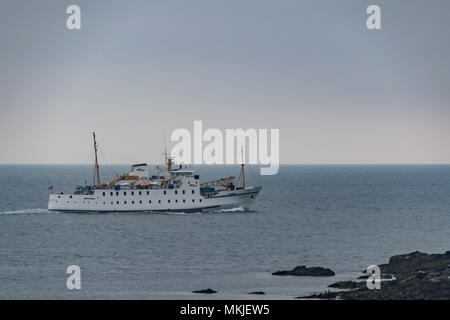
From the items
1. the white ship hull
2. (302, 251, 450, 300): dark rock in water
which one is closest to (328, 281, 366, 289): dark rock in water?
(302, 251, 450, 300): dark rock in water

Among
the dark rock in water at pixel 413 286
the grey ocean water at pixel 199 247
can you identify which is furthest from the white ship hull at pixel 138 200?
the dark rock in water at pixel 413 286

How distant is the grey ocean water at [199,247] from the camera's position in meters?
50.2

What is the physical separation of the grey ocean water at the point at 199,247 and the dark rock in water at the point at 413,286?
347 centimetres

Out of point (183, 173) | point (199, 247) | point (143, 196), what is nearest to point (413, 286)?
point (199, 247)

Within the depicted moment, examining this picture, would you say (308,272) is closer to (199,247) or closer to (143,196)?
(199,247)

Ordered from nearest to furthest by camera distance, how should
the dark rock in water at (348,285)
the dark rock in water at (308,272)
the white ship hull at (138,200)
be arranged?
the dark rock in water at (348,285), the dark rock in water at (308,272), the white ship hull at (138,200)

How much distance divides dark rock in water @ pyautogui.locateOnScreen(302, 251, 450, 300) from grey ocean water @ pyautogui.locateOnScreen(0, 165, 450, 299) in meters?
3.47

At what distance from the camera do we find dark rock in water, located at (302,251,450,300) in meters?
40.9

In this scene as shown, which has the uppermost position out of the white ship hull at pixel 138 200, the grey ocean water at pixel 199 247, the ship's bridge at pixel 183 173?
the ship's bridge at pixel 183 173

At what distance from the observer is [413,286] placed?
4275 cm

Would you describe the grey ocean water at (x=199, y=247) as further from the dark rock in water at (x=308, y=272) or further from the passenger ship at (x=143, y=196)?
the passenger ship at (x=143, y=196)

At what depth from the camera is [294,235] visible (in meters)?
79.8
